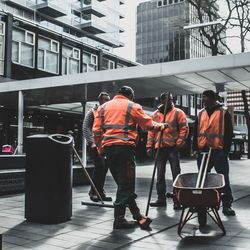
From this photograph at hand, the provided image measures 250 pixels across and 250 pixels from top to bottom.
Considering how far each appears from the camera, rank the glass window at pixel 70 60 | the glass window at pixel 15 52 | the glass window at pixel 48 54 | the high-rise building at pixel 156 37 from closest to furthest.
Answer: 1. the glass window at pixel 15 52
2. the glass window at pixel 48 54
3. the glass window at pixel 70 60
4. the high-rise building at pixel 156 37

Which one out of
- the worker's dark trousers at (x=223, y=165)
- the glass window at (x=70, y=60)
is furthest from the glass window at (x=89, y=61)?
the worker's dark trousers at (x=223, y=165)

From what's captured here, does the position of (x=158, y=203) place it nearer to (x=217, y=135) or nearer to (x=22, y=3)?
(x=217, y=135)

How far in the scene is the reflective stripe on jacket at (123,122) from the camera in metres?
5.04

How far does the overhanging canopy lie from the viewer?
34.8 feet

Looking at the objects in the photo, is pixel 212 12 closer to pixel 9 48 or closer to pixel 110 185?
pixel 9 48

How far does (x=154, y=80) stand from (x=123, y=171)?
764 centimetres

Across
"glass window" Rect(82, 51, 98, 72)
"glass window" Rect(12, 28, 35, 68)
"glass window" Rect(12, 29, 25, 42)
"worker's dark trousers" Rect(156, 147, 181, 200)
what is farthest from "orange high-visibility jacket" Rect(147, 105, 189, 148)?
"glass window" Rect(82, 51, 98, 72)

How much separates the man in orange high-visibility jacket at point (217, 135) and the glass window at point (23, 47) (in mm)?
18686

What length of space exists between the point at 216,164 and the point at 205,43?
20.5m

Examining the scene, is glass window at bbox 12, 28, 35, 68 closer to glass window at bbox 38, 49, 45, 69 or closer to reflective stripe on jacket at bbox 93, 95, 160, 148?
glass window at bbox 38, 49, 45, 69

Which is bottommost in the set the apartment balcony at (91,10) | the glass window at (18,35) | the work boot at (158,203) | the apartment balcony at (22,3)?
the work boot at (158,203)

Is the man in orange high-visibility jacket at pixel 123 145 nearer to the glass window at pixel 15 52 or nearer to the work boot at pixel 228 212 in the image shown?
the work boot at pixel 228 212

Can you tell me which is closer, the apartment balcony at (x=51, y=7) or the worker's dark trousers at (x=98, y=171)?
the worker's dark trousers at (x=98, y=171)

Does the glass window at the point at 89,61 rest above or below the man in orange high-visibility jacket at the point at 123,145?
above
